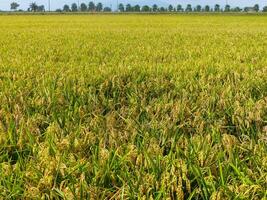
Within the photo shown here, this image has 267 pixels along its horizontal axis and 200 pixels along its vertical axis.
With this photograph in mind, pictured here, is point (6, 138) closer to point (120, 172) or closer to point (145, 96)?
point (120, 172)

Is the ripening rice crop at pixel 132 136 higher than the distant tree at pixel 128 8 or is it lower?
higher

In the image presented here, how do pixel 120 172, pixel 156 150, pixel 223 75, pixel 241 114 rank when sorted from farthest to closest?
1. pixel 223 75
2. pixel 241 114
3. pixel 156 150
4. pixel 120 172

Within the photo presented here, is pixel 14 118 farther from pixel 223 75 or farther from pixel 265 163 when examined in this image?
pixel 223 75

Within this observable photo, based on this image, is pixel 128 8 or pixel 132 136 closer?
pixel 132 136

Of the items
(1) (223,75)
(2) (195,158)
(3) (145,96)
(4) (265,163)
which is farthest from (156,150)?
(1) (223,75)

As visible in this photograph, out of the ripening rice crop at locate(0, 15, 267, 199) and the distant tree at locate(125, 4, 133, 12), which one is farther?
the distant tree at locate(125, 4, 133, 12)

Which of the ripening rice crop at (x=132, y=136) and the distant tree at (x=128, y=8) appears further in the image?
the distant tree at (x=128, y=8)

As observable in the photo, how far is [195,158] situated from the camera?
2.44 metres

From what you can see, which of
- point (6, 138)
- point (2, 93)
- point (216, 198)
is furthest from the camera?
point (2, 93)

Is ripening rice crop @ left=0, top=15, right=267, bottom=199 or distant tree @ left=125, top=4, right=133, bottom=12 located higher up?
ripening rice crop @ left=0, top=15, right=267, bottom=199

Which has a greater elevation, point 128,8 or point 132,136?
point 132,136

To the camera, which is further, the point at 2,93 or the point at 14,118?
the point at 2,93

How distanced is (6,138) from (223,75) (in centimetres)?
300

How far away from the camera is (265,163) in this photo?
2.35 m
